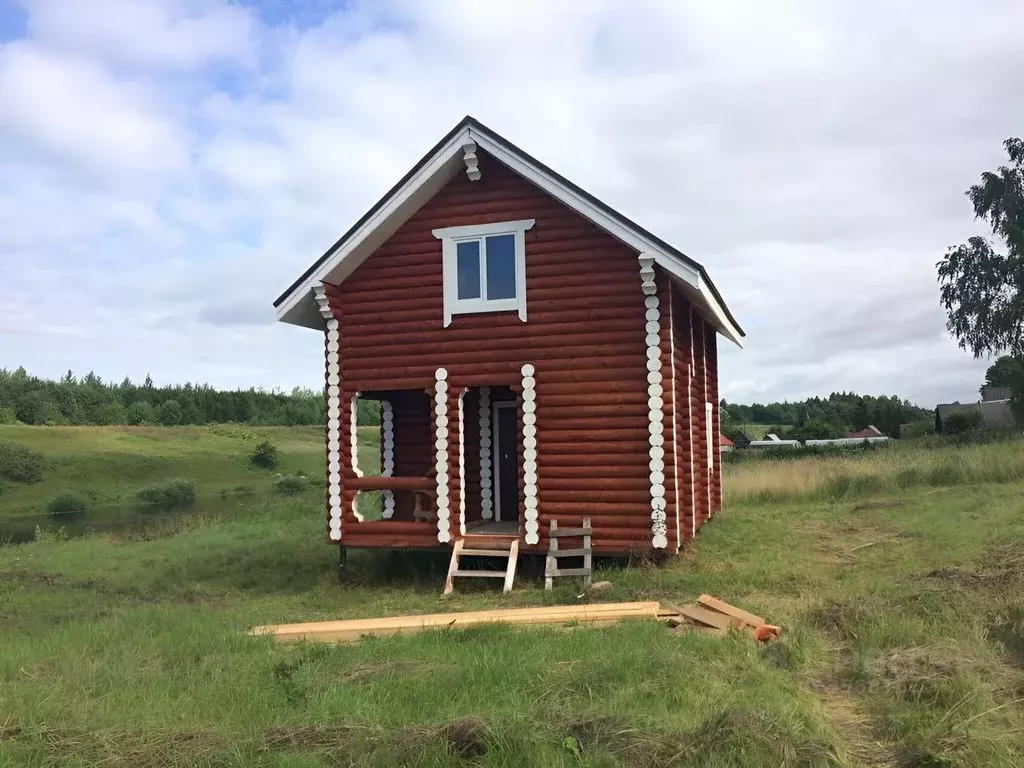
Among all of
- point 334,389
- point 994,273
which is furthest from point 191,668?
point 994,273

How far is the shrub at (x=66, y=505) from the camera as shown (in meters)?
44.8

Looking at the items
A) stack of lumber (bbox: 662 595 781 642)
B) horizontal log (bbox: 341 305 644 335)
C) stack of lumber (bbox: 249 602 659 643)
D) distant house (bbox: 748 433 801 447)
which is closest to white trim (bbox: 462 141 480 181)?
horizontal log (bbox: 341 305 644 335)

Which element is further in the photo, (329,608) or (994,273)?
(994,273)

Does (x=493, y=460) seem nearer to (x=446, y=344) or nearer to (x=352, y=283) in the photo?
(x=446, y=344)

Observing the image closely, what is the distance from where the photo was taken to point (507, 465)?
49.4 feet

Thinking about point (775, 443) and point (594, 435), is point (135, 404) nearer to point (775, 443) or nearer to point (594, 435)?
point (775, 443)

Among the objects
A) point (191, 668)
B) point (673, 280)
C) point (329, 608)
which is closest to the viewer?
point (191, 668)

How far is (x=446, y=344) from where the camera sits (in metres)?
13.0

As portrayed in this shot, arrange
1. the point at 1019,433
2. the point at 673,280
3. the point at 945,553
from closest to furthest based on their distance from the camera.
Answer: the point at 945,553 → the point at 673,280 → the point at 1019,433

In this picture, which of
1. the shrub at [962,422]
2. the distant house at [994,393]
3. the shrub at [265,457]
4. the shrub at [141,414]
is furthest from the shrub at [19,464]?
the distant house at [994,393]

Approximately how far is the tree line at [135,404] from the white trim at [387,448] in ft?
239

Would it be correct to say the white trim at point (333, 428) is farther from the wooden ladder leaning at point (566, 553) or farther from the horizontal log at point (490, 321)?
the wooden ladder leaning at point (566, 553)

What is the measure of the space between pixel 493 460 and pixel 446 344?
3.00 meters

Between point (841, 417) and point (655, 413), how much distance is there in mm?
104611
